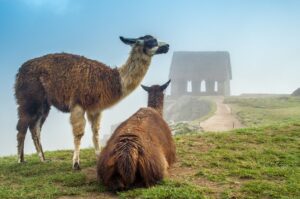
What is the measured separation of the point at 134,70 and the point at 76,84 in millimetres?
1285

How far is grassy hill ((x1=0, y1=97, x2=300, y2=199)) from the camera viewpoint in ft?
18.6

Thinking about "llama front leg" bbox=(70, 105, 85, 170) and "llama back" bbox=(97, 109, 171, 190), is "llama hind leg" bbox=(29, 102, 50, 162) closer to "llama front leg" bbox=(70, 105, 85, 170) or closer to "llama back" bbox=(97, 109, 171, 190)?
"llama front leg" bbox=(70, 105, 85, 170)

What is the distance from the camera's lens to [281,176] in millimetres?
6602

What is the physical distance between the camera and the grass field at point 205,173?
5676 mm

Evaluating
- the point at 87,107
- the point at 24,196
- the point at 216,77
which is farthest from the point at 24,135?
the point at 216,77

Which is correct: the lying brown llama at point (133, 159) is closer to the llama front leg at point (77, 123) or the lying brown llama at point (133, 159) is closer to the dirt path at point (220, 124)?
the llama front leg at point (77, 123)

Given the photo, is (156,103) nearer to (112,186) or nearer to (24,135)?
(24,135)

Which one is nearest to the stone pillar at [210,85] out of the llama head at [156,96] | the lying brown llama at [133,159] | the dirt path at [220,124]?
the dirt path at [220,124]

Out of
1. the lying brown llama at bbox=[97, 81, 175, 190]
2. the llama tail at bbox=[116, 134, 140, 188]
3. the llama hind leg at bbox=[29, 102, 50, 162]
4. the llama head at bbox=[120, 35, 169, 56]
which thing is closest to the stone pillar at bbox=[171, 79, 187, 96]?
the llama hind leg at bbox=[29, 102, 50, 162]

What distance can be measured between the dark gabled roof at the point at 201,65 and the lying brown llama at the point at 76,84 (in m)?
64.1

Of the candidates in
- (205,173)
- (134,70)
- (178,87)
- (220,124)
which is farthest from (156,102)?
(178,87)

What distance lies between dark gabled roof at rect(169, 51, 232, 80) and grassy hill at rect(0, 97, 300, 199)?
205 ft

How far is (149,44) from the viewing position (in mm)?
8438

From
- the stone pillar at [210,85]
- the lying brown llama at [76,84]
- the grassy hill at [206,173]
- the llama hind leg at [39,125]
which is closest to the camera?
the grassy hill at [206,173]
